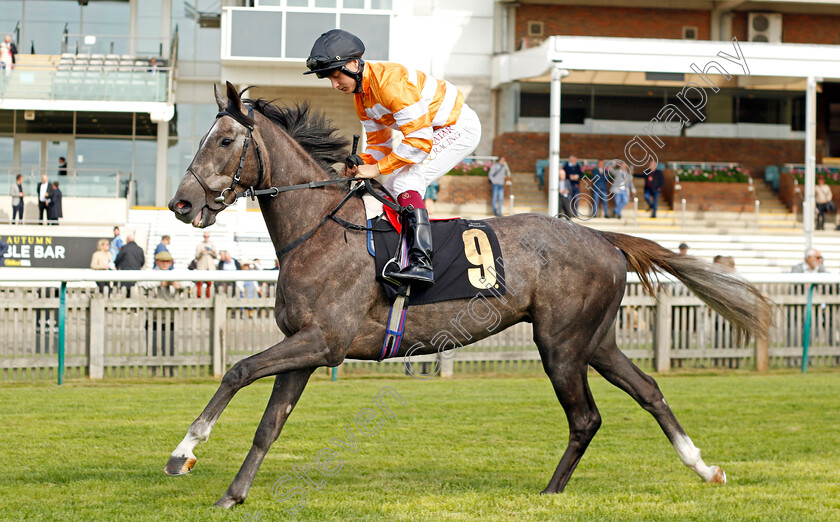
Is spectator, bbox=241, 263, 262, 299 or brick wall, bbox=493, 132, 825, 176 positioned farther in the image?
brick wall, bbox=493, 132, 825, 176

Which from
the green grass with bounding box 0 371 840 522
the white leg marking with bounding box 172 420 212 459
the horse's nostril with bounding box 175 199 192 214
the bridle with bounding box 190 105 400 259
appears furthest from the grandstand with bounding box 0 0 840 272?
the white leg marking with bounding box 172 420 212 459

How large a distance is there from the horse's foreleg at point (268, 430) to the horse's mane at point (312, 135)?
110cm

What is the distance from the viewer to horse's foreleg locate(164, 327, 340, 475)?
421 cm

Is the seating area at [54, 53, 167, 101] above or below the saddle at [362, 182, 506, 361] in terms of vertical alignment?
above

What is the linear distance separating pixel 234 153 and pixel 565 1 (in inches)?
900

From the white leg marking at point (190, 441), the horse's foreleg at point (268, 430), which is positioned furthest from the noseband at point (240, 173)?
the white leg marking at point (190, 441)

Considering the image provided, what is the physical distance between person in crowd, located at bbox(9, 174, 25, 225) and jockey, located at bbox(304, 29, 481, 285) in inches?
622

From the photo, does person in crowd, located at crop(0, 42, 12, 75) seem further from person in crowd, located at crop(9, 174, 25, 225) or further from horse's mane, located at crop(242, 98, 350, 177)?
horse's mane, located at crop(242, 98, 350, 177)

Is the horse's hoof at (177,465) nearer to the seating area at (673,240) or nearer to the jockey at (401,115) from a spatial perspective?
the jockey at (401,115)

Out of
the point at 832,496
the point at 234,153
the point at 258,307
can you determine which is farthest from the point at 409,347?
the point at 258,307

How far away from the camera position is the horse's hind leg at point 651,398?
5.14 metres

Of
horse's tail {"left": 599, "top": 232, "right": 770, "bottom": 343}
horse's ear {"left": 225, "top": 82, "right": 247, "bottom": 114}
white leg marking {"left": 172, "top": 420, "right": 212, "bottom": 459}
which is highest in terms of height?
horse's ear {"left": 225, "top": 82, "right": 247, "bottom": 114}

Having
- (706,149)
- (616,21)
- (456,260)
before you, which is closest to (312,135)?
(456,260)

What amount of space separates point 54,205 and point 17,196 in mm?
957
